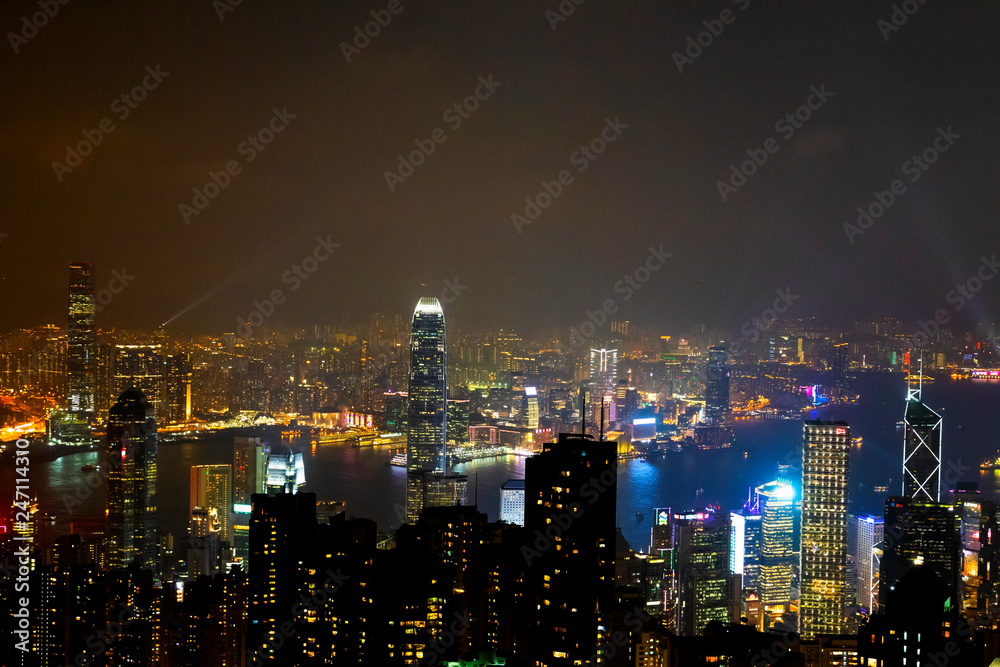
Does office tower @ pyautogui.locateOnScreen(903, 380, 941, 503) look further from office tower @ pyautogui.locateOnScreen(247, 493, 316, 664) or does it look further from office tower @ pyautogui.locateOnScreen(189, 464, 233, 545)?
office tower @ pyautogui.locateOnScreen(189, 464, 233, 545)

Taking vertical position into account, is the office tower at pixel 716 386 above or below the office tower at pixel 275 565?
above

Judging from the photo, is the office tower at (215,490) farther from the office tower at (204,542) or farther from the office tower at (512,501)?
the office tower at (512,501)

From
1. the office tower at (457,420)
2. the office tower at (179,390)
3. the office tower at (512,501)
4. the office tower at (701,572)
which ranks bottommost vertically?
the office tower at (701,572)

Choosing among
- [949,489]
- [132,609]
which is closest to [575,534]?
[132,609]

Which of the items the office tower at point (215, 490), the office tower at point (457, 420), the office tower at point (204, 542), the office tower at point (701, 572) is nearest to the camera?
the office tower at point (701, 572)

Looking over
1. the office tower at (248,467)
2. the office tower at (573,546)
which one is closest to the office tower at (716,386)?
the office tower at (248,467)

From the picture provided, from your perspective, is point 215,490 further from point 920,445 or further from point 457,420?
point 920,445

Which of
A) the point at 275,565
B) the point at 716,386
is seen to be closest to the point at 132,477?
the point at 275,565

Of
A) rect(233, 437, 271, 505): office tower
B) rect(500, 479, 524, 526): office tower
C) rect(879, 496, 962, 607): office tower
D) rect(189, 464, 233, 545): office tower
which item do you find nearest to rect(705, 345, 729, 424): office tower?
rect(500, 479, 524, 526): office tower
